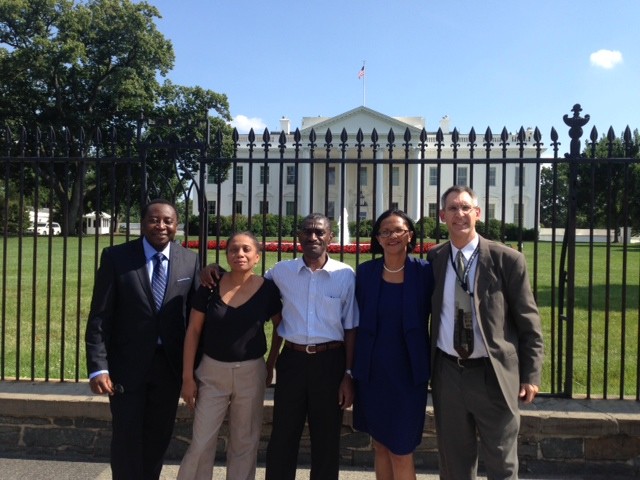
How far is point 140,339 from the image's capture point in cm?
326

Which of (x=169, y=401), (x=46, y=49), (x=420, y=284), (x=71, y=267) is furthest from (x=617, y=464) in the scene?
(x=46, y=49)

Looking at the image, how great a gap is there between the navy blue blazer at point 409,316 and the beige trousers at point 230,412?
630 mm

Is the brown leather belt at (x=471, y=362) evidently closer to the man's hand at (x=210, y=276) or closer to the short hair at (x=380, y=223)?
the short hair at (x=380, y=223)

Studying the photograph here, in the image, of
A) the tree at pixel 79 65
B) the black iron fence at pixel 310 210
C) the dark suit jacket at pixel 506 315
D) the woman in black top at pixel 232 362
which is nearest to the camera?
the dark suit jacket at pixel 506 315

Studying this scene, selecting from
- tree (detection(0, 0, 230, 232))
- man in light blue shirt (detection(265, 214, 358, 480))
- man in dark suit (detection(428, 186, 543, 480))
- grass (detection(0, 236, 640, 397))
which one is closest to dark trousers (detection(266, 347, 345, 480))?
man in light blue shirt (detection(265, 214, 358, 480))

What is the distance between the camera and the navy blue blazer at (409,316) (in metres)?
3.07

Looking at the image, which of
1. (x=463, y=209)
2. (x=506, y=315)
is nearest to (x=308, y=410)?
(x=506, y=315)

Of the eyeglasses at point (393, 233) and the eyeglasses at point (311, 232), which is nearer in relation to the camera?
the eyeglasses at point (393, 233)

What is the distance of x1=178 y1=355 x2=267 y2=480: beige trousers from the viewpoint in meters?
3.28

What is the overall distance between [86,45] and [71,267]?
A: 2475 cm

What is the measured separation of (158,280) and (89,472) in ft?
5.71

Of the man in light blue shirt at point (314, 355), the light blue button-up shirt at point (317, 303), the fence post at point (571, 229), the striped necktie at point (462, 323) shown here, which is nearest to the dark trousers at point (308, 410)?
the man in light blue shirt at point (314, 355)

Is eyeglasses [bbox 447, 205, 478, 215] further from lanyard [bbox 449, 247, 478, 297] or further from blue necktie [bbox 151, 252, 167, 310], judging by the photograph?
blue necktie [bbox 151, 252, 167, 310]

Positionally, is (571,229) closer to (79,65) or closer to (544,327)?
(544,327)
